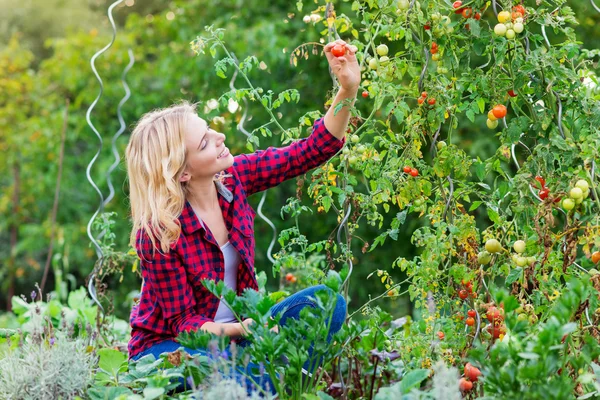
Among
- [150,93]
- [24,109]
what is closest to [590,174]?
[150,93]

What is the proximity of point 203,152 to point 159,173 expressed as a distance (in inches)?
5.8

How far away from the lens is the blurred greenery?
5.92 m

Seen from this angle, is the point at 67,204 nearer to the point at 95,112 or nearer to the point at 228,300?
the point at 95,112

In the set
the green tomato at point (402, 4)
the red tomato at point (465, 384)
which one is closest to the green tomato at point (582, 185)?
the red tomato at point (465, 384)

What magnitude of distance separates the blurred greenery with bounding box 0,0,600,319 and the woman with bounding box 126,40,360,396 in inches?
110

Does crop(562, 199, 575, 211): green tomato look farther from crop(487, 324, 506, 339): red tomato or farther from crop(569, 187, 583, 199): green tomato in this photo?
crop(487, 324, 506, 339): red tomato

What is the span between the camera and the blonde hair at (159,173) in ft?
7.02

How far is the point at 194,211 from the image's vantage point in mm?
2244

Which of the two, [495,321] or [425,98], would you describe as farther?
[425,98]

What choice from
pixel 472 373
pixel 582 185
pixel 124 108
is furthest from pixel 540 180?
pixel 124 108

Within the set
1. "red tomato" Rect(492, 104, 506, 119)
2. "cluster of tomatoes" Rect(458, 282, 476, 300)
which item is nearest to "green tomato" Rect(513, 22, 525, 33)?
"red tomato" Rect(492, 104, 506, 119)

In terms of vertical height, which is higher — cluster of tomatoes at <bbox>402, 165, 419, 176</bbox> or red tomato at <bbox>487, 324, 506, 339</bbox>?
cluster of tomatoes at <bbox>402, 165, 419, 176</bbox>

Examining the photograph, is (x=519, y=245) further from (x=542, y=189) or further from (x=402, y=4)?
(x=402, y=4)

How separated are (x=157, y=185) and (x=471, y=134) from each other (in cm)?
411
